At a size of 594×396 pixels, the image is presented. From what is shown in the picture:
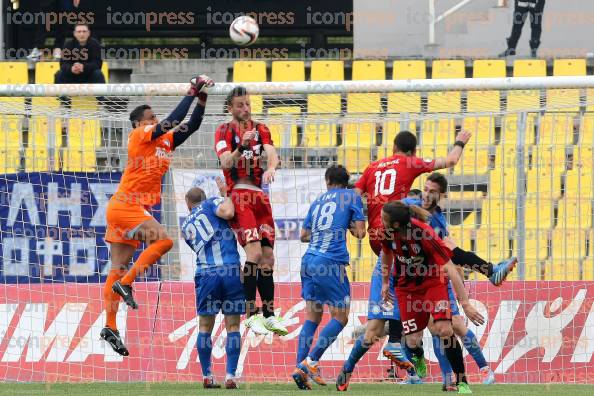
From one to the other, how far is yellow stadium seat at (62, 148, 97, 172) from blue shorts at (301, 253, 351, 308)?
3.45 m

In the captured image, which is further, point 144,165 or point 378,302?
point 144,165

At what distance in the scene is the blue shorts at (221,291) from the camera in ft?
38.9

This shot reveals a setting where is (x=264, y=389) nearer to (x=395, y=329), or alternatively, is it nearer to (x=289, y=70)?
(x=395, y=329)

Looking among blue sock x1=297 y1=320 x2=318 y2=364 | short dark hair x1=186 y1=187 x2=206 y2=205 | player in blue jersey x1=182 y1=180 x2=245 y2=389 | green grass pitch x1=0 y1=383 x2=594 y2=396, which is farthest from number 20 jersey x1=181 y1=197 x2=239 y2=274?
green grass pitch x1=0 y1=383 x2=594 y2=396

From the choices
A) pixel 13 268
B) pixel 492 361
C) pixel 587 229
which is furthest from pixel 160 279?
pixel 587 229

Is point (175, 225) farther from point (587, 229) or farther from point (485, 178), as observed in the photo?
point (587, 229)

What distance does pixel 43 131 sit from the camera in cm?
1513

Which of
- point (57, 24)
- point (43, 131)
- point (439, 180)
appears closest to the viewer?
point (439, 180)

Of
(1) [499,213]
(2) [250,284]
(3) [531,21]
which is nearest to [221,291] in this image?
(2) [250,284]

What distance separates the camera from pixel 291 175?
1430 cm

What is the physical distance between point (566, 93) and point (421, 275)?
19.6ft

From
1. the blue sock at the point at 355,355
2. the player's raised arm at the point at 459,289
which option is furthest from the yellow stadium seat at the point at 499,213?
the player's raised arm at the point at 459,289

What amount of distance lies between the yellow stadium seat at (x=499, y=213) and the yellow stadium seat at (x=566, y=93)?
111 centimetres

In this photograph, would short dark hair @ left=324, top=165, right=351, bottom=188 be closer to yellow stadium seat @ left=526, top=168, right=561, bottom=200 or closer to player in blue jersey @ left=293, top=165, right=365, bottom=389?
player in blue jersey @ left=293, top=165, right=365, bottom=389
